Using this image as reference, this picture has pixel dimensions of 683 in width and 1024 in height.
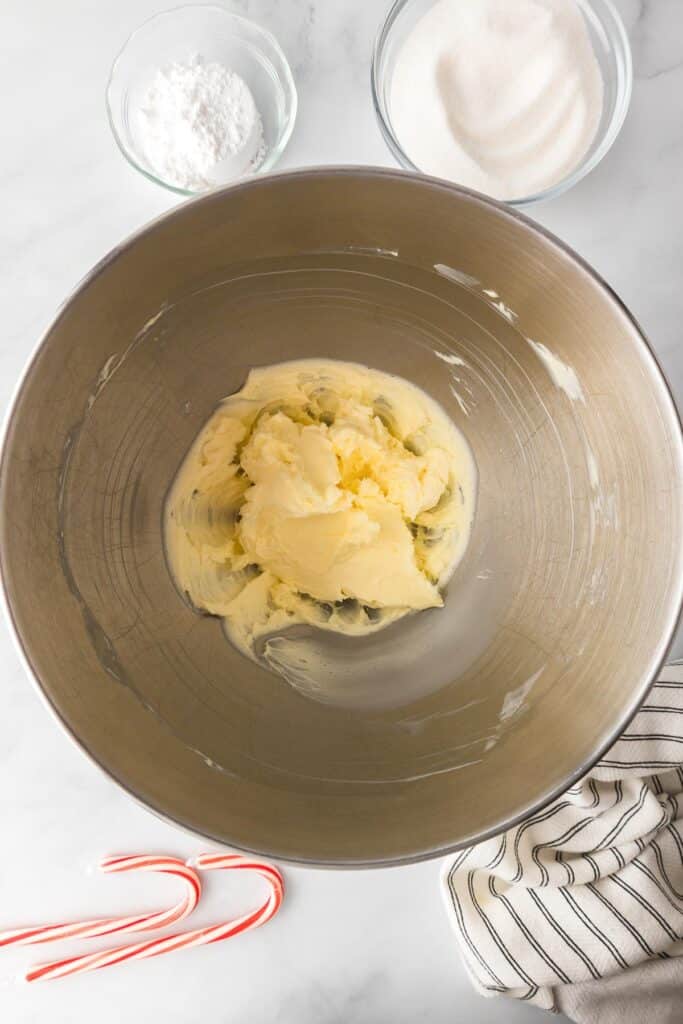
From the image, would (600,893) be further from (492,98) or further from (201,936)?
(492,98)

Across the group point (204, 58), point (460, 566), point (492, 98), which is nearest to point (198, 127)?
point (204, 58)

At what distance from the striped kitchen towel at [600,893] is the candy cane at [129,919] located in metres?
0.27

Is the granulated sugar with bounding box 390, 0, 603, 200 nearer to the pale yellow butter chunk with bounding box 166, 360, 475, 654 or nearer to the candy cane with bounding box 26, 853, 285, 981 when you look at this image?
the pale yellow butter chunk with bounding box 166, 360, 475, 654

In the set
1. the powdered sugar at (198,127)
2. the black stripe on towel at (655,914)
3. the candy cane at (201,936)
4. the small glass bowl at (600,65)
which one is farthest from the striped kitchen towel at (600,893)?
the powdered sugar at (198,127)

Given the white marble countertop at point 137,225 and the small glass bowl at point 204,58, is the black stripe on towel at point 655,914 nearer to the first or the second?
the white marble countertop at point 137,225

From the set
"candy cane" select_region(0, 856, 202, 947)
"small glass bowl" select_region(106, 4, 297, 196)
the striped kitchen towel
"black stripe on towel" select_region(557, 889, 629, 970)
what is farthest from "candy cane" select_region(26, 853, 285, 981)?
"small glass bowl" select_region(106, 4, 297, 196)

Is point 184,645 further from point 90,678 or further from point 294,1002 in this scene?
point 294,1002

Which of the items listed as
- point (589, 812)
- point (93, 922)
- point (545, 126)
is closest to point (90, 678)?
point (93, 922)

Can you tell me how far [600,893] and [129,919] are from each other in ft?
1.61

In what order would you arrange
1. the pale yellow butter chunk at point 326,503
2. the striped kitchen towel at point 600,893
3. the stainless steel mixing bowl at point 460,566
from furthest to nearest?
the striped kitchen towel at point 600,893, the pale yellow butter chunk at point 326,503, the stainless steel mixing bowl at point 460,566

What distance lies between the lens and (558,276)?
612mm

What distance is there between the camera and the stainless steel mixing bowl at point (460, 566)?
2.02 feet

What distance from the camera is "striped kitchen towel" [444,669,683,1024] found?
0.89 meters

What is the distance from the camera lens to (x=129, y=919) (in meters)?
0.93
